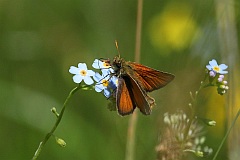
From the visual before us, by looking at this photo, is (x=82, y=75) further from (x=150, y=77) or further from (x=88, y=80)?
(x=150, y=77)

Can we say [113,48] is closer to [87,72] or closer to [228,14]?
[228,14]

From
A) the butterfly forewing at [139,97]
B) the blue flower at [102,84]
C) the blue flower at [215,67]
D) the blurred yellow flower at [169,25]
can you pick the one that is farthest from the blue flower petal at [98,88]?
the blurred yellow flower at [169,25]

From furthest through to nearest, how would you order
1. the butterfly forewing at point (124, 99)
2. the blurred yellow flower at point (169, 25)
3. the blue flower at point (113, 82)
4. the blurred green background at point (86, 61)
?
1. the blurred yellow flower at point (169, 25)
2. the blurred green background at point (86, 61)
3. the blue flower at point (113, 82)
4. the butterfly forewing at point (124, 99)

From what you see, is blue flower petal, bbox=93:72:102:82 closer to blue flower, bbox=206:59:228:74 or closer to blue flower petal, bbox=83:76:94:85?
blue flower petal, bbox=83:76:94:85

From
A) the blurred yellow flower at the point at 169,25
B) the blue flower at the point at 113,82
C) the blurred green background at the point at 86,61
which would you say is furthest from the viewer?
the blurred yellow flower at the point at 169,25

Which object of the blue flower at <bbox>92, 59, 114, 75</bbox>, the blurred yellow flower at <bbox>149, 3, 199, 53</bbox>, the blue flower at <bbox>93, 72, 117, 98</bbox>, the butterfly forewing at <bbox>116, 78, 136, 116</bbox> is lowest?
the butterfly forewing at <bbox>116, 78, 136, 116</bbox>

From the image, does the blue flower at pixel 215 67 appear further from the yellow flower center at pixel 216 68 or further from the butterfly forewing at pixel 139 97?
the butterfly forewing at pixel 139 97

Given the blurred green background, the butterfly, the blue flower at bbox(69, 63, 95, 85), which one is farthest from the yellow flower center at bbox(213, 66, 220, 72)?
the blue flower at bbox(69, 63, 95, 85)
